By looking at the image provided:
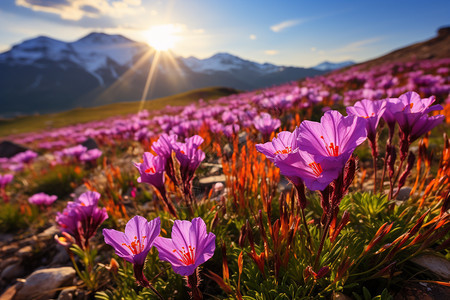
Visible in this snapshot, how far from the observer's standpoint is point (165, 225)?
8.69 ft

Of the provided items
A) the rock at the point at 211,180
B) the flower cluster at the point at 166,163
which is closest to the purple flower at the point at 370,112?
the flower cluster at the point at 166,163

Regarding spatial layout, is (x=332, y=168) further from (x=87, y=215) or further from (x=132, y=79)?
(x=132, y=79)

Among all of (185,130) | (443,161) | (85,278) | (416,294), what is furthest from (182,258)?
(185,130)

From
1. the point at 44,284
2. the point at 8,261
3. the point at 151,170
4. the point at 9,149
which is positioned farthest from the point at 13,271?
the point at 9,149

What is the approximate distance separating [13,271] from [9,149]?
1533 centimetres

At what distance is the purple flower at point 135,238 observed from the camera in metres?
1.33

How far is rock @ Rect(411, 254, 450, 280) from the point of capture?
1768 millimetres

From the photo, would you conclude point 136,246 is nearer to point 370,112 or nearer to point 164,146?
point 164,146

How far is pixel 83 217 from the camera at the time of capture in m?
2.27

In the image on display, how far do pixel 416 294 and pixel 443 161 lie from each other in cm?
125

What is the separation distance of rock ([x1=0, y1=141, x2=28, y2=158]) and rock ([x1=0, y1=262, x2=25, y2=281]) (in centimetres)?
1465

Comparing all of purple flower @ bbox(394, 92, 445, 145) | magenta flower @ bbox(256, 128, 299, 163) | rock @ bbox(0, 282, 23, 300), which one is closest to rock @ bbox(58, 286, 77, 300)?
rock @ bbox(0, 282, 23, 300)

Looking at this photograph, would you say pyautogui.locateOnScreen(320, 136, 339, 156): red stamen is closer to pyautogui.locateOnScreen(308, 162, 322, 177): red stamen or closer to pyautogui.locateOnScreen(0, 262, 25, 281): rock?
pyautogui.locateOnScreen(308, 162, 322, 177): red stamen

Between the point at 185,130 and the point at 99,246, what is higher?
the point at 185,130
